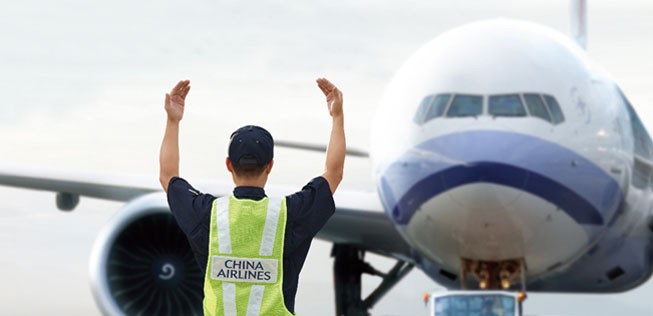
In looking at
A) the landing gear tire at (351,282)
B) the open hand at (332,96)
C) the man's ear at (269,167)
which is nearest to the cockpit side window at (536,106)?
the landing gear tire at (351,282)

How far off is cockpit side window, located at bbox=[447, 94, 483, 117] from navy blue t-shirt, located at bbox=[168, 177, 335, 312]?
6.32 m

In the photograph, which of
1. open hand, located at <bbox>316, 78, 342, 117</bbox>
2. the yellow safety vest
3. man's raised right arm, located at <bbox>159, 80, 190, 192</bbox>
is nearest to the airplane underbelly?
open hand, located at <bbox>316, 78, 342, 117</bbox>

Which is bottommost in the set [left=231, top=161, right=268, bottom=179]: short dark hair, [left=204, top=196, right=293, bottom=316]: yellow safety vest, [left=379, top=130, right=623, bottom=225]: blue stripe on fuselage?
[left=204, top=196, right=293, bottom=316]: yellow safety vest

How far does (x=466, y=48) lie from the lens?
9.83 m

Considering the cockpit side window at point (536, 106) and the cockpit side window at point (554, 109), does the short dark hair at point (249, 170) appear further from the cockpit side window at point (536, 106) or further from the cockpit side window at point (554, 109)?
the cockpit side window at point (554, 109)

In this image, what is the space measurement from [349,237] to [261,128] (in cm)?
1014

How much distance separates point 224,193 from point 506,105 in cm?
441

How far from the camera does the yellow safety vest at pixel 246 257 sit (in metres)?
2.92

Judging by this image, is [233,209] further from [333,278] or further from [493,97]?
[333,278]

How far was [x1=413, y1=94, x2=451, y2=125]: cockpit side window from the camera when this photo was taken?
944cm

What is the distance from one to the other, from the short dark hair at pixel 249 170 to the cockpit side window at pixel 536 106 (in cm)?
662

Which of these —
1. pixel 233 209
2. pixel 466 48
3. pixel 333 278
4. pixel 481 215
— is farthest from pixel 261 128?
pixel 333 278

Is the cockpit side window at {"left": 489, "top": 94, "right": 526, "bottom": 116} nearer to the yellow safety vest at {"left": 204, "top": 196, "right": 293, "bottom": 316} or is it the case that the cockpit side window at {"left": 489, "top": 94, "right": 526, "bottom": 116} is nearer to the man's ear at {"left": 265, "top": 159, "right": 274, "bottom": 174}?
the man's ear at {"left": 265, "top": 159, "right": 274, "bottom": 174}

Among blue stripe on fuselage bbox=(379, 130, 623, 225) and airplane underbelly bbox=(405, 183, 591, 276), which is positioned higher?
blue stripe on fuselage bbox=(379, 130, 623, 225)
